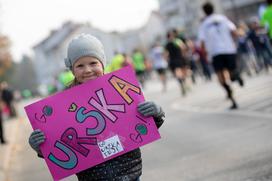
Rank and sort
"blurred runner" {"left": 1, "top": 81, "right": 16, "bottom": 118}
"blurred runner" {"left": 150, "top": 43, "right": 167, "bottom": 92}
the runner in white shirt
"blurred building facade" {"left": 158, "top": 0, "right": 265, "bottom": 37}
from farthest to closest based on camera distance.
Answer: "blurred building facade" {"left": 158, "top": 0, "right": 265, "bottom": 37} → "blurred runner" {"left": 1, "top": 81, "right": 16, "bottom": 118} → "blurred runner" {"left": 150, "top": 43, "right": 167, "bottom": 92} → the runner in white shirt

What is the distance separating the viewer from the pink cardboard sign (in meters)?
3.75

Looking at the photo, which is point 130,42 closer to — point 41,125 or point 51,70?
point 51,70

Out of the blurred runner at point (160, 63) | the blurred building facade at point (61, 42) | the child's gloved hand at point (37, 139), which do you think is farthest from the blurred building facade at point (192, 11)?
the child's gloved hand at point (37, 139)

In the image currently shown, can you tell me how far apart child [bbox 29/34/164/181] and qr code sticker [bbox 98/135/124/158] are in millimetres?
49

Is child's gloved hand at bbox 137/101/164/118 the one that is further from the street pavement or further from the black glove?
the street pavement

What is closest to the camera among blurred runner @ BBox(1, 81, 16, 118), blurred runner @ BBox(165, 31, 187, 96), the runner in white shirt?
the runner in white shirt

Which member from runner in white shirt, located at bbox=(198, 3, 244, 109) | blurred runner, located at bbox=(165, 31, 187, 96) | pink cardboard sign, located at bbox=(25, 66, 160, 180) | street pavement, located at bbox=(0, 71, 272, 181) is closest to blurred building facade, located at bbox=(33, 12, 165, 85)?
blurred runner, located at bbox=(165, 31, 187, 96)

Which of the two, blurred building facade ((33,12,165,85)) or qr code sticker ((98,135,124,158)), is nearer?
qr code sticker ((98,135,124,158))

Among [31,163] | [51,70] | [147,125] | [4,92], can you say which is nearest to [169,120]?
[31,163]

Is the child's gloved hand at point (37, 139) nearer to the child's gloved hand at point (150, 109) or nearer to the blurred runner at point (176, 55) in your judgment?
the child's gloved hand at point (150, 109)

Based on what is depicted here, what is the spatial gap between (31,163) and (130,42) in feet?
470

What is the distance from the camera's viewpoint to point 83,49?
3.70m

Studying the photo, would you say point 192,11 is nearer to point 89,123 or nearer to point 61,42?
point 61,42

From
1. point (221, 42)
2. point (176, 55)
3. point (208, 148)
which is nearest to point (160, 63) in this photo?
point (176, 55)
